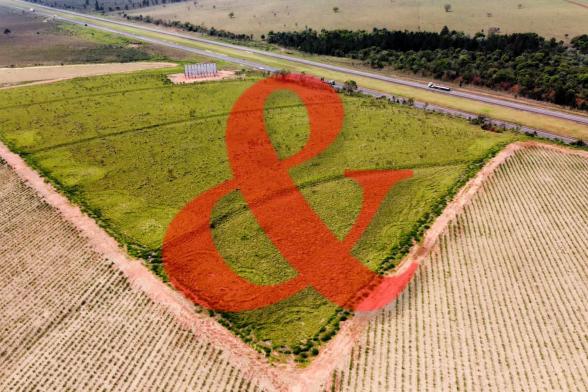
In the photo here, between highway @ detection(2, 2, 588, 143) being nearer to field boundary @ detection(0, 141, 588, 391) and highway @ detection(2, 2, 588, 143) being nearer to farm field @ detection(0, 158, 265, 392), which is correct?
field boundary @ detection(0, 141, 588, 391)

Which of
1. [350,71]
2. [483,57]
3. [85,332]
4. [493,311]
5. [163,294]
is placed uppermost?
[483,57]

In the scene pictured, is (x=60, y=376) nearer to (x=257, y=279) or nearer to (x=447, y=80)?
(x=257, y=279)

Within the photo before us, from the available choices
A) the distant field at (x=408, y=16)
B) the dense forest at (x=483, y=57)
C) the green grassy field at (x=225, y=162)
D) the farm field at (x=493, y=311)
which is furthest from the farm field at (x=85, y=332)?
the distant field at (x=408, y=16)

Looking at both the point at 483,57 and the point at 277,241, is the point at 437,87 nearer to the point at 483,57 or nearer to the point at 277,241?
the point at 483,57

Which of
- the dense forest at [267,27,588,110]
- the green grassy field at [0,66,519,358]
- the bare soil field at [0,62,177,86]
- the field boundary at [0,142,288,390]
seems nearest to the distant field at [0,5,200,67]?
the bare soil field at [0,62,177,86]

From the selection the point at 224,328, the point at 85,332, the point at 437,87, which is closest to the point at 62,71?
the point at 437,87

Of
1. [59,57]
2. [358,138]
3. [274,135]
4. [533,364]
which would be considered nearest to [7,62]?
[59,57]

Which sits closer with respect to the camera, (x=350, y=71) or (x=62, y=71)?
(x=62, y=71)
